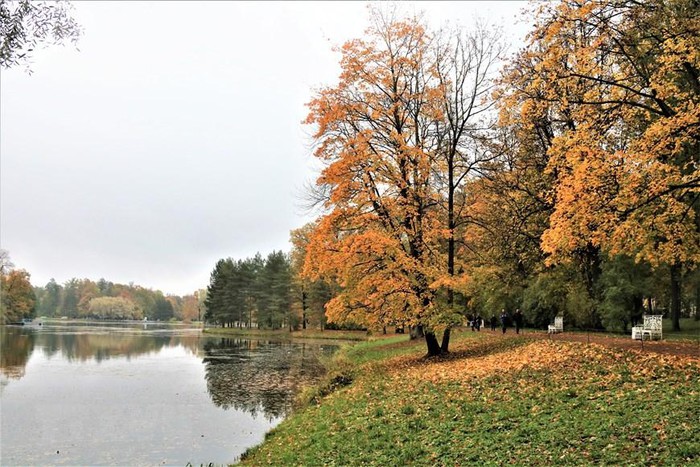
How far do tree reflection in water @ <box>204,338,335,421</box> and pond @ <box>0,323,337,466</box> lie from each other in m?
0.05

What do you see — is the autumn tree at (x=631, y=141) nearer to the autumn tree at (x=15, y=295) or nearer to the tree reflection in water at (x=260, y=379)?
the tree reflection in water at (x=260, y=379)

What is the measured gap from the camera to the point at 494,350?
18.4 meters

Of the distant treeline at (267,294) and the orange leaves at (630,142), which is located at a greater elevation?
the orange leaves at (630,142)

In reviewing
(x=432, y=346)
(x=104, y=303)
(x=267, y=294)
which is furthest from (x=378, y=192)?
(x=104, y=303)

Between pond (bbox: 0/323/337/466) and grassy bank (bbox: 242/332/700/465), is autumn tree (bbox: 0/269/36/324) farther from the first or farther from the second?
grassy bank (bbox: 242/332/700/465)

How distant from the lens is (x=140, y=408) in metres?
18.8

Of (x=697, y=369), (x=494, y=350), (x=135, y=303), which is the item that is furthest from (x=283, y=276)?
(x=135, y=303)

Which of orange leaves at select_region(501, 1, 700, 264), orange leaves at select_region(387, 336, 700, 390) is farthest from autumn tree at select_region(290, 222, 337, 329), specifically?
orange leaves at select_region(501, 1, 700, 264)

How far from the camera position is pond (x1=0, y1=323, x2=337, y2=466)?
13.3 metres

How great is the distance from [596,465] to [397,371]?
10.9m

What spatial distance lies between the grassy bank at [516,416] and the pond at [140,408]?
2.53 meters

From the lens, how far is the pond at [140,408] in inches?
522

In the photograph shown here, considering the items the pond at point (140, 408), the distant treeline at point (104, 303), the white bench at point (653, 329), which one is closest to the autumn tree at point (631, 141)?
the white bench at point (653, 329)

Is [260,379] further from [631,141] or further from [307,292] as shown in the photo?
[307,292]
